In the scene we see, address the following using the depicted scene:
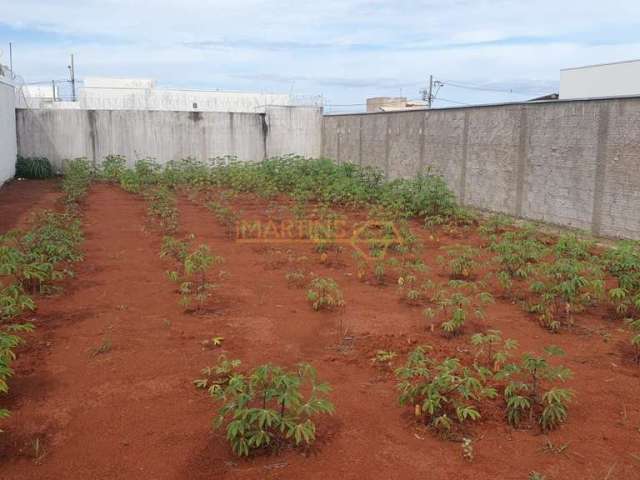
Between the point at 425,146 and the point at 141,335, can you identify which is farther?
the point at 425,146

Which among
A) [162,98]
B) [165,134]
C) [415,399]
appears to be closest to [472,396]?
[415,399]

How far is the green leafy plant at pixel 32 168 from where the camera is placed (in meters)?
16.1

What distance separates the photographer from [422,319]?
5297 millimetres

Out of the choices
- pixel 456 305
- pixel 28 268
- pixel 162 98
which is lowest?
pixel 456 305

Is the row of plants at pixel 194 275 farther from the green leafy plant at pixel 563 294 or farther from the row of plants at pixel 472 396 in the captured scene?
the green leafy plant at pixel 563 294

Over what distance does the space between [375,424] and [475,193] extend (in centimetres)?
880

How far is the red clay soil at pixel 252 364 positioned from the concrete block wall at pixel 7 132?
915 centimetres

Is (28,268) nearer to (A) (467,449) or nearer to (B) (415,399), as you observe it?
(B) (415,399)

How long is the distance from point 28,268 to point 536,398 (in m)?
4.50

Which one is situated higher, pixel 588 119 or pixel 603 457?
pixel 588 119

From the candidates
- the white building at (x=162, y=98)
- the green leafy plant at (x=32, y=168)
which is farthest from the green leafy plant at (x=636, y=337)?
the white building at (x=162, y=98)

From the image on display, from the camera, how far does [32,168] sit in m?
16.2

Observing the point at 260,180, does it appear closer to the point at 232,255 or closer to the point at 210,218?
the point at 210,218

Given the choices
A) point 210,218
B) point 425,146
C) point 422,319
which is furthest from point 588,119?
point 210,218
